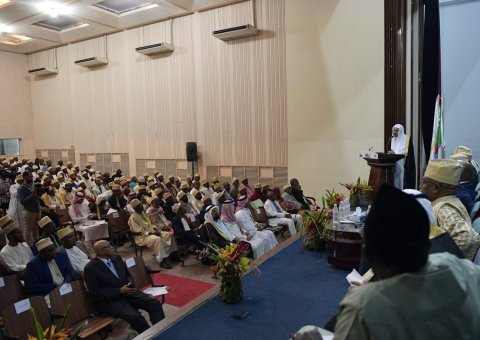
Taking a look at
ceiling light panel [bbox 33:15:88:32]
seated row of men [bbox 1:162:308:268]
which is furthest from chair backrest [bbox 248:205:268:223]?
ceiling light panel [bbox 33:15:88:32]

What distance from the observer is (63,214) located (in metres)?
7.08

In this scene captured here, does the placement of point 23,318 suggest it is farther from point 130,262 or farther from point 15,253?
point 15,253

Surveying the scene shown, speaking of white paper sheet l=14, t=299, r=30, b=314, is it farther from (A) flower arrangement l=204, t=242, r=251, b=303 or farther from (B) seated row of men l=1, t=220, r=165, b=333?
(A) flower arrangement l=204, t=242, r=251, b=303

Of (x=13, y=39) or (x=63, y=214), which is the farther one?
(x=13, y=39)

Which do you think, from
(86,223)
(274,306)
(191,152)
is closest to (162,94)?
(191,152)

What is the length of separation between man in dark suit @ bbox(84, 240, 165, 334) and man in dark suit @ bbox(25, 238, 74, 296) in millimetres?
572

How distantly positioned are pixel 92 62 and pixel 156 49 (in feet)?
10.2

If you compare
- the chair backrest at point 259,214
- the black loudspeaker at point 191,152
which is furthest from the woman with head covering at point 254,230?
the black loudspeaker at point 191,152

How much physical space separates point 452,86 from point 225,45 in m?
6.10

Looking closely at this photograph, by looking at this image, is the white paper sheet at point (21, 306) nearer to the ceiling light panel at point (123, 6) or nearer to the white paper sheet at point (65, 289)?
the white paper sheet at point (65, 289)

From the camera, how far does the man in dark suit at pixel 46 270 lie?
12.4ft

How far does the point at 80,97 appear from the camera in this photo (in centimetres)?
1455

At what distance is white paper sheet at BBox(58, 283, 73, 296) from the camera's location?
11.1ft

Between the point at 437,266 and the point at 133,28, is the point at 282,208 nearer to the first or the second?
the point at 437,266
